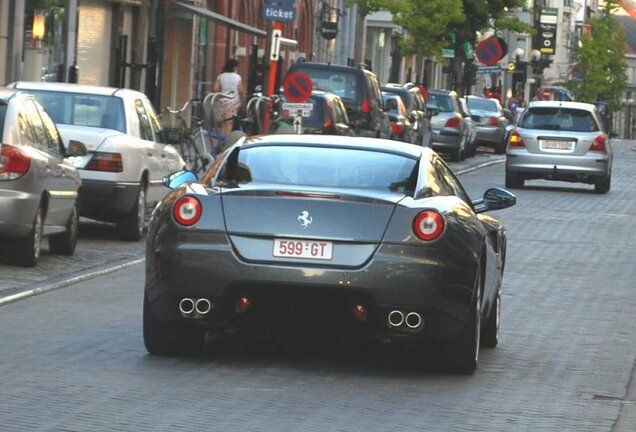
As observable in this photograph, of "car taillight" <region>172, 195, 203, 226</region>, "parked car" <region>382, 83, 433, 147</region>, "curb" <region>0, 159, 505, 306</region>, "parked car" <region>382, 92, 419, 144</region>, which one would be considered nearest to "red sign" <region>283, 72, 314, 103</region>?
"parked car" <region>382, 92, 419, 144</region>

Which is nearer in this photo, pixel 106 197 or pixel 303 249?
pixel 303 249

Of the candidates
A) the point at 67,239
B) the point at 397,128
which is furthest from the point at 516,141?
the point at 67,239

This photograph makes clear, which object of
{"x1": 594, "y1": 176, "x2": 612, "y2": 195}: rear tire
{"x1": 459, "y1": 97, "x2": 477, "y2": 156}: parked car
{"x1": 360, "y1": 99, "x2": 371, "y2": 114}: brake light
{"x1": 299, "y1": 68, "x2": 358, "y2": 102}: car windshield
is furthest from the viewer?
{"x1": 459, "y1": 97, "x2": 477, "y2": 156}: parked car

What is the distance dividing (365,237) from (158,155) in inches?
413

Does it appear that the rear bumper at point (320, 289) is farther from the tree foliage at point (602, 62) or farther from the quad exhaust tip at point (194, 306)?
the tree foliage at point (602, 62)

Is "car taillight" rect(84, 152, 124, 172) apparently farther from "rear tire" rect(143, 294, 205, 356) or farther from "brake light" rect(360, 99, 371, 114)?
"brake light" rect(360, 99, 371, 114)

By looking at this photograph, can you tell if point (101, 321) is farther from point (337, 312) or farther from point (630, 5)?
point (630, 5)

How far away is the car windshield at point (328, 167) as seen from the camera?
10609 mm

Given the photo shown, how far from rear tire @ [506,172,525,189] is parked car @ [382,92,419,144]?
13.4 ft

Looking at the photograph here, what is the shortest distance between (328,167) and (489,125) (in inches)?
1821

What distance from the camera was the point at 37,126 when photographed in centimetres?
1661

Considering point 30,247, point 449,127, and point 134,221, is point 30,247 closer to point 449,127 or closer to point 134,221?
point 134,221

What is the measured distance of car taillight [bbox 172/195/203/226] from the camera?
400 inches

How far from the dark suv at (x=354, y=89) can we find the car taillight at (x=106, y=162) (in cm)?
1657
